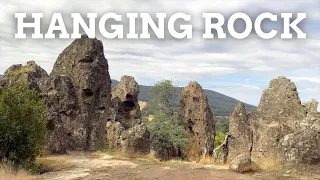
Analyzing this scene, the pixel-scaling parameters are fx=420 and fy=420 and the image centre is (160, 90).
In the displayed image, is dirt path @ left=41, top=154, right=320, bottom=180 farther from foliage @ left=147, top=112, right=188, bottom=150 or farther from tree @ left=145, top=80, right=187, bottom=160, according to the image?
foliage @ left=147, top=112, right=188, bottom=150

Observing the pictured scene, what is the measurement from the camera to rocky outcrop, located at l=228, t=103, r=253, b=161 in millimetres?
28453

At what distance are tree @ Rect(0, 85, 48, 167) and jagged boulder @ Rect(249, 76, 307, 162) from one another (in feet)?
42.9

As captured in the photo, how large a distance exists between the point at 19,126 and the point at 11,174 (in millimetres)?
2971

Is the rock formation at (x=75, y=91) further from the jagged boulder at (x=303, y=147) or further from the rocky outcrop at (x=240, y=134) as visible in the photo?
the jagged boulder at (x=303, y=147)

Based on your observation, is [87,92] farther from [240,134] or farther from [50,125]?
[240,134]

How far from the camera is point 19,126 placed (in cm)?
Answer: 1923

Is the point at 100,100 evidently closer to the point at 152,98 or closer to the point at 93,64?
the point at 93,64

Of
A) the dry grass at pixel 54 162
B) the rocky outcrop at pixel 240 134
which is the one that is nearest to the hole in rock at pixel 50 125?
the dry grass at pixel 54 162

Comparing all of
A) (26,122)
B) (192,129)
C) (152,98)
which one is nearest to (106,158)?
(26,122)

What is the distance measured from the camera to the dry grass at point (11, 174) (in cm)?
1618

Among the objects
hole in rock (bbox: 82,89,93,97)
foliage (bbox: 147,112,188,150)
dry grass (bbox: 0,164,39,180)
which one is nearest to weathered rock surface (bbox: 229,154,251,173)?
dry grass (bbox: 0,164,39,180)

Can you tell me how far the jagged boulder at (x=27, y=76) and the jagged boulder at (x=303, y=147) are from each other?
15.8 meters

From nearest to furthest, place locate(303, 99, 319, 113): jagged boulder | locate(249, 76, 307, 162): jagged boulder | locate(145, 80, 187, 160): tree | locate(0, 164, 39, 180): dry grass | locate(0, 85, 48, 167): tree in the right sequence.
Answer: locate(0, 164, 39, 180): dry grass → locate(0, 85, 48, 167): tree → locate(249, 76, 307, 162): jagged boulder → locate(303, 99, 319, 113): jagged boulder → locate(145, 80, 187, 160): tree

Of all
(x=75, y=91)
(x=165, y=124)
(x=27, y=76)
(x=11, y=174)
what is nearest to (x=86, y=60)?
(x=75, y=91)
